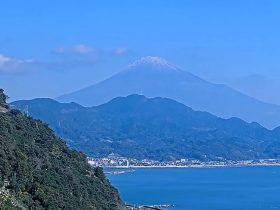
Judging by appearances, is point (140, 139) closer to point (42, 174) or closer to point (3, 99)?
point (3, 99)

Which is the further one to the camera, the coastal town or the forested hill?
the coastal town

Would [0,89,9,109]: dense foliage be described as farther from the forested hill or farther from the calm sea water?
the calm sea water

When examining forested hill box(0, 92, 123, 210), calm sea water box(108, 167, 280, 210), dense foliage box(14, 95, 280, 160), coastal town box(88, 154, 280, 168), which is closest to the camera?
forested hill box(0, 92, 123, 210)

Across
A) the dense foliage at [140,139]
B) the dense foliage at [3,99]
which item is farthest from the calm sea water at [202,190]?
the dense foliage at [140,139]

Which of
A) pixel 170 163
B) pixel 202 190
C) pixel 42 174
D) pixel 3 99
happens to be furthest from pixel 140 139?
pixel 42 174

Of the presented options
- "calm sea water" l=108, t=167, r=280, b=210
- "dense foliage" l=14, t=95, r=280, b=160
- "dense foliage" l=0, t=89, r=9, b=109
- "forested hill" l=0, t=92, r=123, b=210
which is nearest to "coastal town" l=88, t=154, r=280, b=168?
"dense foliage" l=14, t=95, r=280, b=160

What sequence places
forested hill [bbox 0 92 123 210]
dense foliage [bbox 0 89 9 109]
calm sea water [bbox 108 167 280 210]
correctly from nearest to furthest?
1. forested hill [bbox 0 92 123 210]
2. dense foliage [bbox 0 89 9 109]
3. calm sea water [bbox 108 167 280 210]
